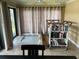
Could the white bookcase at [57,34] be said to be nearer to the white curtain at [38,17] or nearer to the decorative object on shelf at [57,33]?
the decorative object on shelf at [57,33]

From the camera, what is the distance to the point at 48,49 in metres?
4.31

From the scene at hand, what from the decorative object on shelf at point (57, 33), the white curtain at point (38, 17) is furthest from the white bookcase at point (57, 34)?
the white curtain at point (38, 17)

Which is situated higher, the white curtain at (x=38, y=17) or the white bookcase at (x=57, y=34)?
the white curtain at (x=38, y=17)

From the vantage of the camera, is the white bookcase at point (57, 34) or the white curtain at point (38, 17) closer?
the white bookcase at point (57, 34)

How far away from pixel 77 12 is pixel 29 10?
3328mm

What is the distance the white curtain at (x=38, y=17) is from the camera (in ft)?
23.1

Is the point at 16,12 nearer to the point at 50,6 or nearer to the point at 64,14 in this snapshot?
the point at 50,6

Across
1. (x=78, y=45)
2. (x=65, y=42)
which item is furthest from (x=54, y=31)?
(x=78, y=45)

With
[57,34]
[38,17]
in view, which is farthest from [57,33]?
[38,17]

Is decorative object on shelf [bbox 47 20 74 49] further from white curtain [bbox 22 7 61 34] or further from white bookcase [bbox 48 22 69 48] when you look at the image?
white curtain [bbox 22 7 61 34]

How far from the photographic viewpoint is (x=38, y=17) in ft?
23.4

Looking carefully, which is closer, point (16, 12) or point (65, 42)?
point (65, 42)

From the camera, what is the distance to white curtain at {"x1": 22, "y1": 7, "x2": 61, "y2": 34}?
7.04m

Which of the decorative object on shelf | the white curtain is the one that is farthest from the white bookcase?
the white curtain
